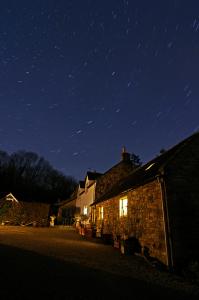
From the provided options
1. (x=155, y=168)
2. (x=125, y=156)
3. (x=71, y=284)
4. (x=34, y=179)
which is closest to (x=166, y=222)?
(x=155, y=168)

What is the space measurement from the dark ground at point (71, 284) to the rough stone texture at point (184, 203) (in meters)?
2.96

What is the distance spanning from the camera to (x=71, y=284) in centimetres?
672

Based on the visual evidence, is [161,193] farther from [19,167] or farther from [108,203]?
[19,167]

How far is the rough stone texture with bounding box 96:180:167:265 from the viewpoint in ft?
34.8

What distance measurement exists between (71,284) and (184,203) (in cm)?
604

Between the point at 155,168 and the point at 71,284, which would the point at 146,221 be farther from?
the point at 71,284

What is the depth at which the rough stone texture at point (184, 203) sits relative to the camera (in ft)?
32.4

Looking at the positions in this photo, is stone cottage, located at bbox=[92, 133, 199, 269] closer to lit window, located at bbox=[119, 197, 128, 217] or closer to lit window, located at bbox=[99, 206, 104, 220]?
lit window, located at bbox=[119, 197, 128, 217]

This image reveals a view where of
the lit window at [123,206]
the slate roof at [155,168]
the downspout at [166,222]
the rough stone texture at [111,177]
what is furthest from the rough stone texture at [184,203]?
the rough stone texture at [111,177]

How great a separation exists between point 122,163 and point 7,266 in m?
23.0

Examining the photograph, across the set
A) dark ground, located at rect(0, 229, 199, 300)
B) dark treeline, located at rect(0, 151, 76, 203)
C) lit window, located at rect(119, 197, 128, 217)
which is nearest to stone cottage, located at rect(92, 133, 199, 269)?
lit window, located at rect(119, 197, 128, 217)

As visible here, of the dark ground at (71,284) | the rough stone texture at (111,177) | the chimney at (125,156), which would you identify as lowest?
the dark ground at (71,284)

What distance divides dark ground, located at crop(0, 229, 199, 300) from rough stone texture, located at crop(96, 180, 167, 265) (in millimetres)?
3039

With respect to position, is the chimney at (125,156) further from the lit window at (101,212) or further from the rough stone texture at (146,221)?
the rough stone texture at (146,221)
